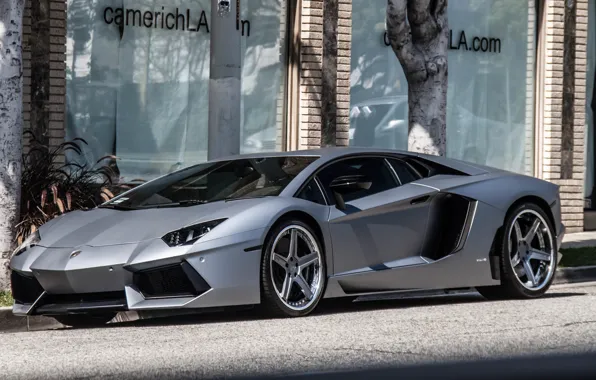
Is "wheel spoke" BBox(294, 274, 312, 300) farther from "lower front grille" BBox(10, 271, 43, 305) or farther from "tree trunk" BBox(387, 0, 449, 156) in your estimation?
"tree trunk" BBox(387, 0, 449, 156)

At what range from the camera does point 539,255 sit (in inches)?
346

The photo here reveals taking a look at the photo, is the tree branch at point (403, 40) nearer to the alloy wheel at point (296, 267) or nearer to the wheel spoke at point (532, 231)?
the wheel spoke at point (532, 231)

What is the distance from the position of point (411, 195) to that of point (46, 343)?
3.01 meters

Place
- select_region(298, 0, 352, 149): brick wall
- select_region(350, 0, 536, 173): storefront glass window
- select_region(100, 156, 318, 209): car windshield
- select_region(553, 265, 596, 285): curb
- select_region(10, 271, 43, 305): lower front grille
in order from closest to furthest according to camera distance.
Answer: select_region(10, 271, 43, 305): lower front grille → select_region(100, 156, 318, 209): car windshield → select_region(553, 265, 596, 285): curb → select_region(298, 0, 352, 149): brick wall → select_region(350, 0, 536, 173): storefront glass window

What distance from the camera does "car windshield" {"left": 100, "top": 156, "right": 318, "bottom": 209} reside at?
7637mm

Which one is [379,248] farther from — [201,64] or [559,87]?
[559,87]

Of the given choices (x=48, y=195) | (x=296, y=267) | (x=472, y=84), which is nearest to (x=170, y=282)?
(x=296, y=267)

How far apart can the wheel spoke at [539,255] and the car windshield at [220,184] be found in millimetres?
2016

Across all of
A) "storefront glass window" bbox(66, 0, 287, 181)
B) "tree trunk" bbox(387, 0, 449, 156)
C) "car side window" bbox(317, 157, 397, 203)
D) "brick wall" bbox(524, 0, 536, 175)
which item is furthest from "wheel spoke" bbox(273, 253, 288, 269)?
"brick wall" bbox(524, 0, 536, 175)

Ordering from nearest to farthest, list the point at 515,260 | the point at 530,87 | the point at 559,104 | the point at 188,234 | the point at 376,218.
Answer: the point at 188,234 < the point at 376,218 < the point at 515,260 < the point at 559,104 < the point at 530,87

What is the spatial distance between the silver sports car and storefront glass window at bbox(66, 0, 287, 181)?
6.00m

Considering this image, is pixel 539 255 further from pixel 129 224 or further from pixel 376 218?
pixel 129 224

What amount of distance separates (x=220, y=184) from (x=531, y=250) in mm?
2629

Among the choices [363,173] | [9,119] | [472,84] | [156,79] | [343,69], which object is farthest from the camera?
[472,84]
